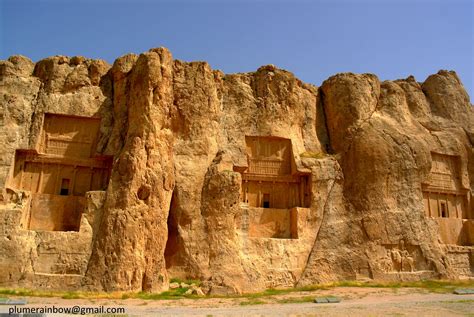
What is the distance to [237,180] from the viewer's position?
2384 centimetres

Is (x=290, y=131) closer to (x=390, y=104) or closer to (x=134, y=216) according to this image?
(x=390, y=104)

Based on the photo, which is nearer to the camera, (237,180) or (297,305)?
(297,305)

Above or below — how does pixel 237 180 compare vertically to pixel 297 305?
above

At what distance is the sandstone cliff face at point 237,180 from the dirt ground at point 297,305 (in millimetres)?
2850

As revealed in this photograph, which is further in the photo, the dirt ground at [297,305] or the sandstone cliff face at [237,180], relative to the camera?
the sandstone cliff face at [237,180]

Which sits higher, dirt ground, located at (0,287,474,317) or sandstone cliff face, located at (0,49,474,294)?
sandstone cliff face, located at (0,49,474,294)

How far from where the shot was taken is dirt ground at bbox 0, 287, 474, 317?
556 inches

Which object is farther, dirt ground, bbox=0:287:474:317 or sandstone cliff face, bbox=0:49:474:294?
sandstone cliff face, bbox=0:49:474:294

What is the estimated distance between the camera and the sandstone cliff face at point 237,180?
69.1ft

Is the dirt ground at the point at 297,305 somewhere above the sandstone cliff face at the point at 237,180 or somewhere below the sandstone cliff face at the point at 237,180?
below

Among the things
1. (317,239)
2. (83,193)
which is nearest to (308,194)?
(317,239)

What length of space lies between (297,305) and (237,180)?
8877 mm

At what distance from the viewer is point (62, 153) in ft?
80.0

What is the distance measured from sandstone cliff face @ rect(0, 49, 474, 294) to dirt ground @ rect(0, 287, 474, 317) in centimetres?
285
